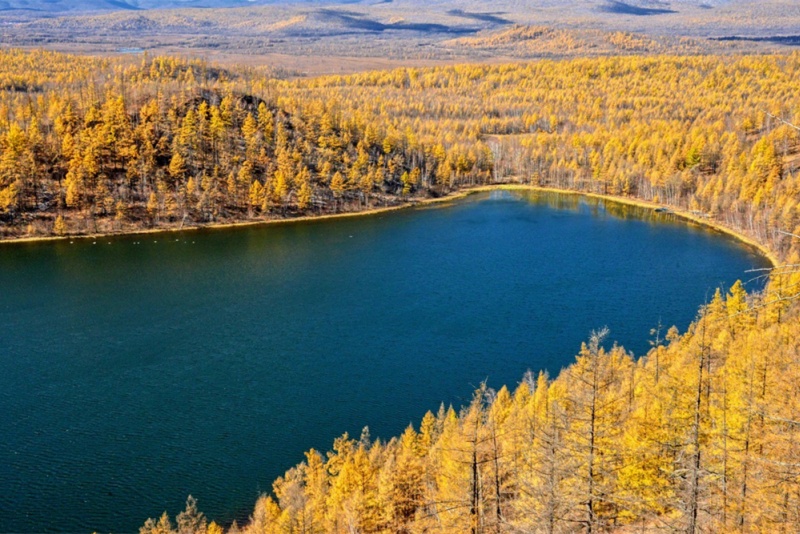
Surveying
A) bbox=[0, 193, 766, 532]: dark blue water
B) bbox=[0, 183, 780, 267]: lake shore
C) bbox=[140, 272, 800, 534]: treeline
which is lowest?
bbox=[0, 193, 766, 532]: dark blue water

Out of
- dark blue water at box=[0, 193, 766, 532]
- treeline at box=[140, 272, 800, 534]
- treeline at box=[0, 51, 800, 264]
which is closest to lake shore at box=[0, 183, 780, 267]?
treeline at box=[0, 51, 800, 264]

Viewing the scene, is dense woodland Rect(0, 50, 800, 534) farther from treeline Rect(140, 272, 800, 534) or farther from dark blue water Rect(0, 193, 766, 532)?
dark blue water Rect(0, 193, 766, 532)

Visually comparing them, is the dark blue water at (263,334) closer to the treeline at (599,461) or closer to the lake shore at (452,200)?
the lake shore at (452,200)

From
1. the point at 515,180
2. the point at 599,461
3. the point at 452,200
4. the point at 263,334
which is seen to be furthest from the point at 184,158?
the point at 599,461

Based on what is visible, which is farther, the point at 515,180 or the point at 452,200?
the point at 515,180

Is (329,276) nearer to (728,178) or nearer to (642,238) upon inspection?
(642,238)

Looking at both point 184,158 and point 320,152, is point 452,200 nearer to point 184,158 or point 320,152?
point 320,152

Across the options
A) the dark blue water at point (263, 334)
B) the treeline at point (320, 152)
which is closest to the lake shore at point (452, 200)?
the treeline at point (320, 152)

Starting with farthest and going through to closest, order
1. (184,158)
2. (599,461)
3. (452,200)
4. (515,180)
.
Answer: (515,180)
(452,200)
(184,158)
(599,461)
